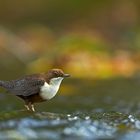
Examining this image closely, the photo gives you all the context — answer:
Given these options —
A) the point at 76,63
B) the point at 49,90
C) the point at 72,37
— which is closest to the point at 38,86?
the point at 49,90

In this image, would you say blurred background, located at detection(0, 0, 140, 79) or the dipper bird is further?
blurred background, located at detection(0, 0, 140, 79)

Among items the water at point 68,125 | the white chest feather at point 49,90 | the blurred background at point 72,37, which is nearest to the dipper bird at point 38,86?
the white chest feather at point 49,90

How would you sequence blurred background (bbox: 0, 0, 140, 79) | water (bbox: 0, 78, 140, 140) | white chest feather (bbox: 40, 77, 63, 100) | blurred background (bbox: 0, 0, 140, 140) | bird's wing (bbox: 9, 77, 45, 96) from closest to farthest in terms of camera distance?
water (bbox: 0, 78, 140, 140)
blurred background (bbox: 0, 0, 140, 140)
white chest feather (bbox: 40, 77, 63, 100)
bird's wing (bbox: 9, 77, 45, 96)
blurred background (bbox: 0, 0, 140, 79)

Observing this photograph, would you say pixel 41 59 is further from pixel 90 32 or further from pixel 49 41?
A: pixel 90 32

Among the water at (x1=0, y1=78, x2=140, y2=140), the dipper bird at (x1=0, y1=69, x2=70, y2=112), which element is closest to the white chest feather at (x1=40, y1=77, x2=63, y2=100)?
the dipper bird at (x1=0, y1=69, x2=70, y2=112)

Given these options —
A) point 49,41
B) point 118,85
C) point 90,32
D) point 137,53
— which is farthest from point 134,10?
point 118,85

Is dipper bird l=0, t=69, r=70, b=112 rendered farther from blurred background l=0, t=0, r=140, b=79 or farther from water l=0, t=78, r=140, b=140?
blurred background l=0, t=0, r=140, b=79

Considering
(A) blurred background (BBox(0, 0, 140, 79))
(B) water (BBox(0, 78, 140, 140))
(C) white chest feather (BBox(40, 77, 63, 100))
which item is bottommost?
(B) water (BBox(0, 78, 140, 140))
